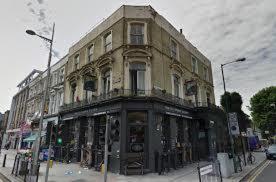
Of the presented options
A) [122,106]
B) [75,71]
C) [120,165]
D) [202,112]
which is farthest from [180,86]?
[75,71]

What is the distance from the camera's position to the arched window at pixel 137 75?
16391 mm

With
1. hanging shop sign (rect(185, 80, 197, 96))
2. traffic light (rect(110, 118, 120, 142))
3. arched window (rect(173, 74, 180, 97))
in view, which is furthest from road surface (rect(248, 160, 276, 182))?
arched window (rect(173, 74, 180, 97))

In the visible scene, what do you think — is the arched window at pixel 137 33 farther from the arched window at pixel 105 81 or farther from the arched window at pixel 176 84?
the arched window at pixel 176 84

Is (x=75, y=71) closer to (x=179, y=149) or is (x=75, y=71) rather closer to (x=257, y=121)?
(x=179, y=149)

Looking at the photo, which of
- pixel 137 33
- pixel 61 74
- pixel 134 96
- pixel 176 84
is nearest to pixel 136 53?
pixel 137 33

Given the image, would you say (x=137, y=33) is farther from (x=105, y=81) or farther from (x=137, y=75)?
(x=105, y=81)

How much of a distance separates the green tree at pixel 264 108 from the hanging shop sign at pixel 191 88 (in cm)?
2842

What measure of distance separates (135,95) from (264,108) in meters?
37.1

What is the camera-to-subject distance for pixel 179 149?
57.6 ft

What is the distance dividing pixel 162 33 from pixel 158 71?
13.8 ft

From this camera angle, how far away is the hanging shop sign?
19.4 meters

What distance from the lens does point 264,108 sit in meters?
41.3

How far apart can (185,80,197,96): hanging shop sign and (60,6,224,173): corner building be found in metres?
0.60

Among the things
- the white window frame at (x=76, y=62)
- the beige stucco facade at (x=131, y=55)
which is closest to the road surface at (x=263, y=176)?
the beige stucco facade at (x=131, y=55)
